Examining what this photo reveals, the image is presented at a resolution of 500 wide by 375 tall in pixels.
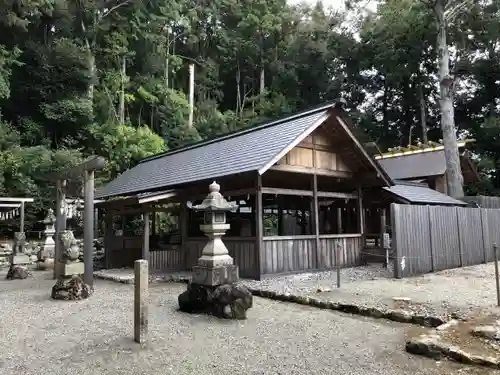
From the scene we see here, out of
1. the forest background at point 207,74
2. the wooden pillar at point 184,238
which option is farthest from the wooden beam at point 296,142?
the forest background at point 207,74

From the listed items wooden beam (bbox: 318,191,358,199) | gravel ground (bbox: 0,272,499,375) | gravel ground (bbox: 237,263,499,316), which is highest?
wooden beam (bbox: 318,191,358,199)

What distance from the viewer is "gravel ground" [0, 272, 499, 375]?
3.91 m

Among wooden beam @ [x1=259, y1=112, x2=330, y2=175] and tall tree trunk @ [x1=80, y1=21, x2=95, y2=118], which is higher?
tall tree trunk @ [x1=80, y1=21, x2=95, y2=118]

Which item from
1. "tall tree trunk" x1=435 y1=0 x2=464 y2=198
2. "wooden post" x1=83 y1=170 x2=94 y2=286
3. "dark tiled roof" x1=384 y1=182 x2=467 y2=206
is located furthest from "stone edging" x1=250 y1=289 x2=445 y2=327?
"tall tree trunk" x1=435 y1=0 x2=464 y2=198

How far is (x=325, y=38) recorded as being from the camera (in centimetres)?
2984

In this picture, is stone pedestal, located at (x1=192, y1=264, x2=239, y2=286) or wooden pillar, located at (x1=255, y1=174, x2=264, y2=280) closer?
stone pedestal, located at (x1=192, y1=264, x2=239, y2=286)

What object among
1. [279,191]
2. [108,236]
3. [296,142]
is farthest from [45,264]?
[296,142]

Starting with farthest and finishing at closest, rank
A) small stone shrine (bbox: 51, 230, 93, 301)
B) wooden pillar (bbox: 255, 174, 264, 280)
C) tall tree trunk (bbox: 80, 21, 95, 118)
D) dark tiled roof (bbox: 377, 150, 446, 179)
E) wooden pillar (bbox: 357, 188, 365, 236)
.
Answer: tall tree trunk (bbox: 80, 21, 95, 118) < dark tiled roof (bbox: 377, 150, 446, 179) < wooden pillar (bbox: 357, 188, 365, 236) < wooden pillar (bbox: 255, 174, 264, 280) < small stone shrine (bbox: 51, 230, 93, 301)

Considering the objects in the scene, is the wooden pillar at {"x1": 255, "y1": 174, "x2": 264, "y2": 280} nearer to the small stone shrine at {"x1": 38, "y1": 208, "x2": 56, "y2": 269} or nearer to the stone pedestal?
the stone pedestal

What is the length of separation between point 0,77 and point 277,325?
16.6 metres

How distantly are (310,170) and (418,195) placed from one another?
5174 millimetres

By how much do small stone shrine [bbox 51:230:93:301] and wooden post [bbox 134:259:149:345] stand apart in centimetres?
329

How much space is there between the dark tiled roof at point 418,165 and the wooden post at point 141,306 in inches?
602

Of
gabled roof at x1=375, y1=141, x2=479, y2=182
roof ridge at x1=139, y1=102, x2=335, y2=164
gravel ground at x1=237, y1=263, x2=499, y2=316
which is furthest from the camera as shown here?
gabled roof at x1=375, y1=141, x2=479, y2=182
